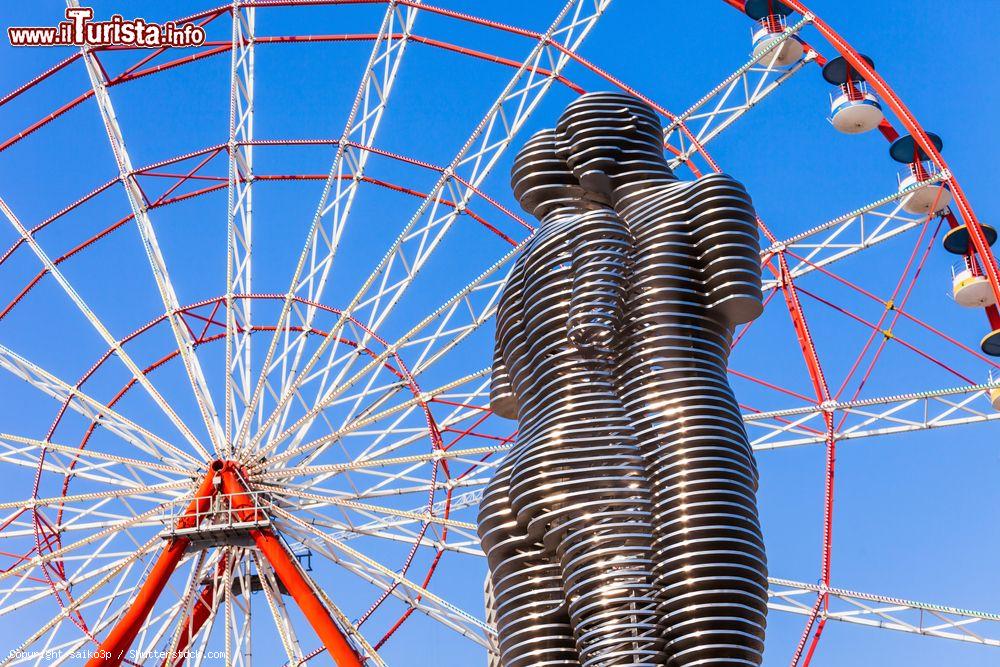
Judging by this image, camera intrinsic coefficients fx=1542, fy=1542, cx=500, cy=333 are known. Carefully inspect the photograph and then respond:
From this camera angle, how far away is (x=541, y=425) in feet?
66.5

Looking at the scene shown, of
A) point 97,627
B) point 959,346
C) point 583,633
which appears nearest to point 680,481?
point 583,633

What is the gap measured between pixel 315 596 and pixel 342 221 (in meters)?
7.30

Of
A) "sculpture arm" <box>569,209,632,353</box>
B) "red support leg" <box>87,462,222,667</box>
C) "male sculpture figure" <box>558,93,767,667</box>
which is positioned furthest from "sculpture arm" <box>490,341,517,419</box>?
"red support leg" <box>87,462,222,667</box>

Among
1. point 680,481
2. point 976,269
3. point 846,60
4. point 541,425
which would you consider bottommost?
point 680,481

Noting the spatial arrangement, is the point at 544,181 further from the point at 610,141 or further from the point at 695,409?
the point at 695,409

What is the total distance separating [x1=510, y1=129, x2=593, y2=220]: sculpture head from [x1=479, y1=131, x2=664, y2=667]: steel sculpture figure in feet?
2.89

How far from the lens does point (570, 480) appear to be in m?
19.4

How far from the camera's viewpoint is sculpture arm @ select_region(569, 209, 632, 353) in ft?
66.4

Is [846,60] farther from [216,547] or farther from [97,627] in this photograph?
[97,627]

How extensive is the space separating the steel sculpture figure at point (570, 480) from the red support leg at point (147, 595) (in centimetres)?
790

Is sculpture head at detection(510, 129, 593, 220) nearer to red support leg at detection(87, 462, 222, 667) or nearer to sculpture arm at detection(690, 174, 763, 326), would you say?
sculpture arm at detection(690, 174, 763, 326)

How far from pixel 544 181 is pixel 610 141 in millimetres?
1252

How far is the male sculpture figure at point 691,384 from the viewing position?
58.4 feet

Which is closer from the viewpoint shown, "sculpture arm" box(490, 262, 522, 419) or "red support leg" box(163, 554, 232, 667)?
"sculpture arm" box(490, 262, 522, 419)
